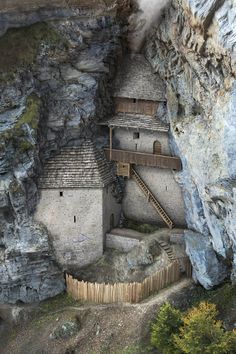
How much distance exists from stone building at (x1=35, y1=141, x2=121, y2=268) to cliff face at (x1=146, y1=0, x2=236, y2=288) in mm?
5520

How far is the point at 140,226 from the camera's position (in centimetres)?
3709

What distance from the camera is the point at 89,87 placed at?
113ft

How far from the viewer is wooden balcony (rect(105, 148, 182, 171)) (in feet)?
113

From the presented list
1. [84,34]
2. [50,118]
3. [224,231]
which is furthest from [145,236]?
[84,34]

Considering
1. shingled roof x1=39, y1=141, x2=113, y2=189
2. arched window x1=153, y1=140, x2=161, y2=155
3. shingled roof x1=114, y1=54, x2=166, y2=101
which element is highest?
shingled roof x1=114, y1=54, x2=166, y2=101

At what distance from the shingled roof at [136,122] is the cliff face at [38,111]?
50.5 inches

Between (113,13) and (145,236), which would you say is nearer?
(113,13)

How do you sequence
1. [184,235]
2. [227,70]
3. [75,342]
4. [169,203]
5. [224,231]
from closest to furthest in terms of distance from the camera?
1. [227,70]
2. [224,231]
3. [75,342]
4. [184,235]
5. [169,203]

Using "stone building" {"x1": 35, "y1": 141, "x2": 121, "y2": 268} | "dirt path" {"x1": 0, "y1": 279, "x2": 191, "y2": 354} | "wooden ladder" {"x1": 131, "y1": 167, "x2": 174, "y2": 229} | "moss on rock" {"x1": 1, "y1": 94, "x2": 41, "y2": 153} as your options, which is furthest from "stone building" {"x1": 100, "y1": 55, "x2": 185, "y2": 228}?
"dirt path" {"x1": 0, "y1": 279, "x2": 191, "y2": 354}

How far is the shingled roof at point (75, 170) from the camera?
3444cm

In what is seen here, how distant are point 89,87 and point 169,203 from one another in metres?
9.59

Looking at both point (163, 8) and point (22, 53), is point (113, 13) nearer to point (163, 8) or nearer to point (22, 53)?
point (163, 8)

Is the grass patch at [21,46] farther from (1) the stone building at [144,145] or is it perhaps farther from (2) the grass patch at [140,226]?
(2) the grass patch at [140,226]

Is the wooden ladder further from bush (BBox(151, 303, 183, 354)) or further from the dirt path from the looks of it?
bush (BBox(151, 303, 183, 354))
